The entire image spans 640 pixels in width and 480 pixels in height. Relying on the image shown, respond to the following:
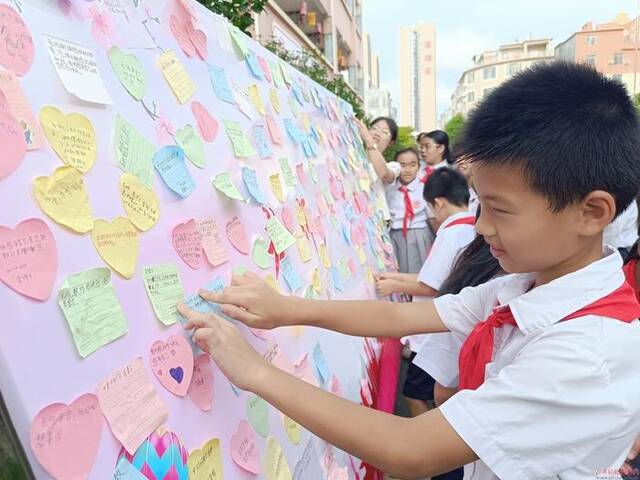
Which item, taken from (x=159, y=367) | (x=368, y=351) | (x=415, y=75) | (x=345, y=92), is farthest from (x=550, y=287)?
(x=415, y=75)

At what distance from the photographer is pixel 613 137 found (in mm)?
719

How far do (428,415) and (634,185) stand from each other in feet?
1.55

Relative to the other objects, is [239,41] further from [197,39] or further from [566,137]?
[566,137]

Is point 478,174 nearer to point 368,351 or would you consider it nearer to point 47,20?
point 47,20

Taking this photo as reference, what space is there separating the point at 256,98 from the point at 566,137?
0.78m

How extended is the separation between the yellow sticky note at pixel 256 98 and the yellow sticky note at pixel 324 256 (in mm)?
419

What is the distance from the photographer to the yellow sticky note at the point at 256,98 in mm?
1211

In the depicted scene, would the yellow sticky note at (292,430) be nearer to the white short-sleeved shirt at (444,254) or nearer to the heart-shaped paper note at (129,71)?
the heart-shaped paper note at (129,71)

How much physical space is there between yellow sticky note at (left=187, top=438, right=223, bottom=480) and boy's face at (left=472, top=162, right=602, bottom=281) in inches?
21.0

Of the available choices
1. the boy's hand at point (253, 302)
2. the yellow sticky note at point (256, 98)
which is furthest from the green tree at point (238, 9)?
the boy's hand at point (253, 302)

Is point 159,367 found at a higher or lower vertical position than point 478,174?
lower

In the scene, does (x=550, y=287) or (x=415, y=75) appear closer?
(x=550, y=287)

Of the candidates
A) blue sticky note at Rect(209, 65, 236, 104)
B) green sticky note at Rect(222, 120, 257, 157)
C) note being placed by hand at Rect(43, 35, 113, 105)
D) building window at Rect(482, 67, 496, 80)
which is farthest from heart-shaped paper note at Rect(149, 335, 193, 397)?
building window at Rect(482, 67, 496, 80)

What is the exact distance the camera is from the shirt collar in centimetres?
72
